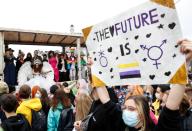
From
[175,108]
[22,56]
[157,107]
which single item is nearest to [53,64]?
[22,56]

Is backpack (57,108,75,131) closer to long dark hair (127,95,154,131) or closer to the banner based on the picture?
the banner

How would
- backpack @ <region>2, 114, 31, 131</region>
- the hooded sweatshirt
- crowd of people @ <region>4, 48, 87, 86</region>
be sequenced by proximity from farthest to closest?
1. crowd of people @ <region>4, 48, 87, 86</region>
2. the hooded sweatshirt
3. backpack @ <region>2, 114, 31, 131</region>

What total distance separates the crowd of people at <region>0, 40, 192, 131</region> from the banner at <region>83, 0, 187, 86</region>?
0.46 ft

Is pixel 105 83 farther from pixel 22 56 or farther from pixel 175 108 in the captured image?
pixel 22 56

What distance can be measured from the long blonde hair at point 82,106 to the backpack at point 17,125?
2.42 feet

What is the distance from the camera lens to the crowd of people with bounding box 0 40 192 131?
10.3 ft

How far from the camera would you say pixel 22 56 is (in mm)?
13133

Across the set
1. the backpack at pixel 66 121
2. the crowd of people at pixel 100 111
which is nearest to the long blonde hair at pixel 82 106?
the crowd of people at pixel 100 111

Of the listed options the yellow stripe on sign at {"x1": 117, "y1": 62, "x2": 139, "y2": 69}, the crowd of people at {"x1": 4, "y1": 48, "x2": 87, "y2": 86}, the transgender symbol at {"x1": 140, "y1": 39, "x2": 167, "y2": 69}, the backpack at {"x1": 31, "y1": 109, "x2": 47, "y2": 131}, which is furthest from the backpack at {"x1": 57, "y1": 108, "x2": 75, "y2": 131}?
the crowd of people at {"x1": 4, "y1": 48, "x2": 87, "y2": 86}

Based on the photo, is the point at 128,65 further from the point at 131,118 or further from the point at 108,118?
the point at 108,118

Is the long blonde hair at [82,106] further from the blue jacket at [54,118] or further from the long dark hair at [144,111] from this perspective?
A: the long dark hair at [144,111]

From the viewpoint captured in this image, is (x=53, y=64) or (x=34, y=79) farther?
(x=53, y=64)

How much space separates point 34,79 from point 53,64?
1816 mm

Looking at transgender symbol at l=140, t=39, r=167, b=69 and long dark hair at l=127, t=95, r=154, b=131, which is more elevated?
transgender symbol at l=140, t=39, r=167, b=69
